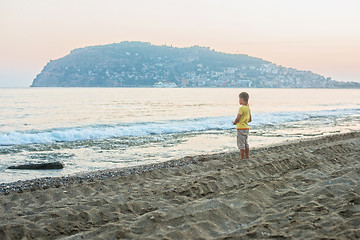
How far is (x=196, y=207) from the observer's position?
14.3ft

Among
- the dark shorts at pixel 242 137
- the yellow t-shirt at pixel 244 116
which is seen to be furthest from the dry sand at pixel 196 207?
the yellow t-shirt at pixel 244 116

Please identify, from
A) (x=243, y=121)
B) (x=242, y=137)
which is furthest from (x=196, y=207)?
(x=243, y=121)

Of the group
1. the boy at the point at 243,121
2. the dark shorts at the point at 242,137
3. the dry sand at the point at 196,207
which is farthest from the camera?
the dark shorts at the point at 242,137

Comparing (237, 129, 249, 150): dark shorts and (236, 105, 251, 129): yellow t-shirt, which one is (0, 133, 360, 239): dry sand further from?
(236, 105, 251, 129): yellow t-shirt

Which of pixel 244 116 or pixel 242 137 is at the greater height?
pixel 244 116

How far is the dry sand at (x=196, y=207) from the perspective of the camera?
3.67 metres

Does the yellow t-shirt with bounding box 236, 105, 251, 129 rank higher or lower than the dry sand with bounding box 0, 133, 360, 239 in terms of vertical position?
higher

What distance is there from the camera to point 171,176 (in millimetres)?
6844

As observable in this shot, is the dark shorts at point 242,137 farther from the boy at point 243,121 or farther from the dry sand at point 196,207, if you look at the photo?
the dry sand at point 196,207

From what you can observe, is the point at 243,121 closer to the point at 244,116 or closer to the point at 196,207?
the point at 244,116

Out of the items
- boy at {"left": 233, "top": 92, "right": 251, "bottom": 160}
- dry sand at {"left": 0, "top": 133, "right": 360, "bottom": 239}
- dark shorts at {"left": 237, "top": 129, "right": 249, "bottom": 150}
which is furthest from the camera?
dark shorts at {"left": 237, "top": 129, "right": 249, "bottom": 150}

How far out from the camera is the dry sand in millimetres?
3668

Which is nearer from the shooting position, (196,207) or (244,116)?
(196,207)

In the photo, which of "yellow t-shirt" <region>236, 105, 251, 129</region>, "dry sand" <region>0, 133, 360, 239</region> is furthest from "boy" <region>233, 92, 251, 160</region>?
"dry sand" <region>0, 133, 360, 239</region>
